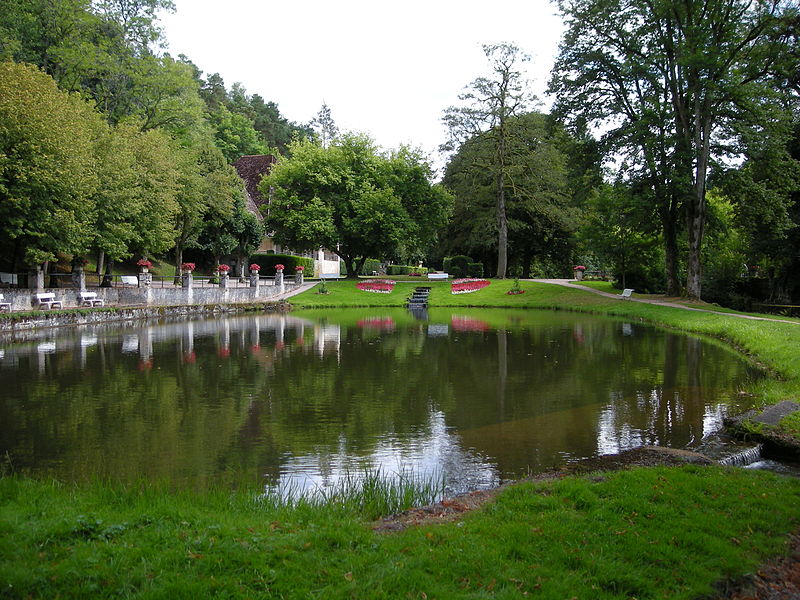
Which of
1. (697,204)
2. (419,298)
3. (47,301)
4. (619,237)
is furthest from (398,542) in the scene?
(619,237)

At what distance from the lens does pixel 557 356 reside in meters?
17.0

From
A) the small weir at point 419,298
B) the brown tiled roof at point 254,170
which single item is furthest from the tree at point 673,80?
the brown tiled roof at point 254,170

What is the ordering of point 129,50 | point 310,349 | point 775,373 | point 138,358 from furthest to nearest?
point 129,50 → point 310,349 → point 138,358 → point 775,373

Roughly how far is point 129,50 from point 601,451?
41.0m

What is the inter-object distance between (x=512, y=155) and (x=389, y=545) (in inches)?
1769

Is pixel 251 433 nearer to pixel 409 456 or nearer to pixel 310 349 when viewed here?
pixel 409 456

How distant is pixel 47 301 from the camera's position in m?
25.0

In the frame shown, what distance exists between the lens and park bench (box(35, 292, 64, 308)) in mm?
24656

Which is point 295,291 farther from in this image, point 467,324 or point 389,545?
point 389,545

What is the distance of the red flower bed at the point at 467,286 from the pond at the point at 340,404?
2221 centimetres

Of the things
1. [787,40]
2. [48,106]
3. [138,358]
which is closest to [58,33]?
[48,106]

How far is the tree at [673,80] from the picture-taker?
88.9 feet

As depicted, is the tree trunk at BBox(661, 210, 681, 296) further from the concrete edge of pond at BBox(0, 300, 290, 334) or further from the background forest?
the concrete edge of pond at BBox(0, 300, 290, 334)

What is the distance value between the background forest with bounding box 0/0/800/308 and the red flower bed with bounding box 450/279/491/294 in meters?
3.67
